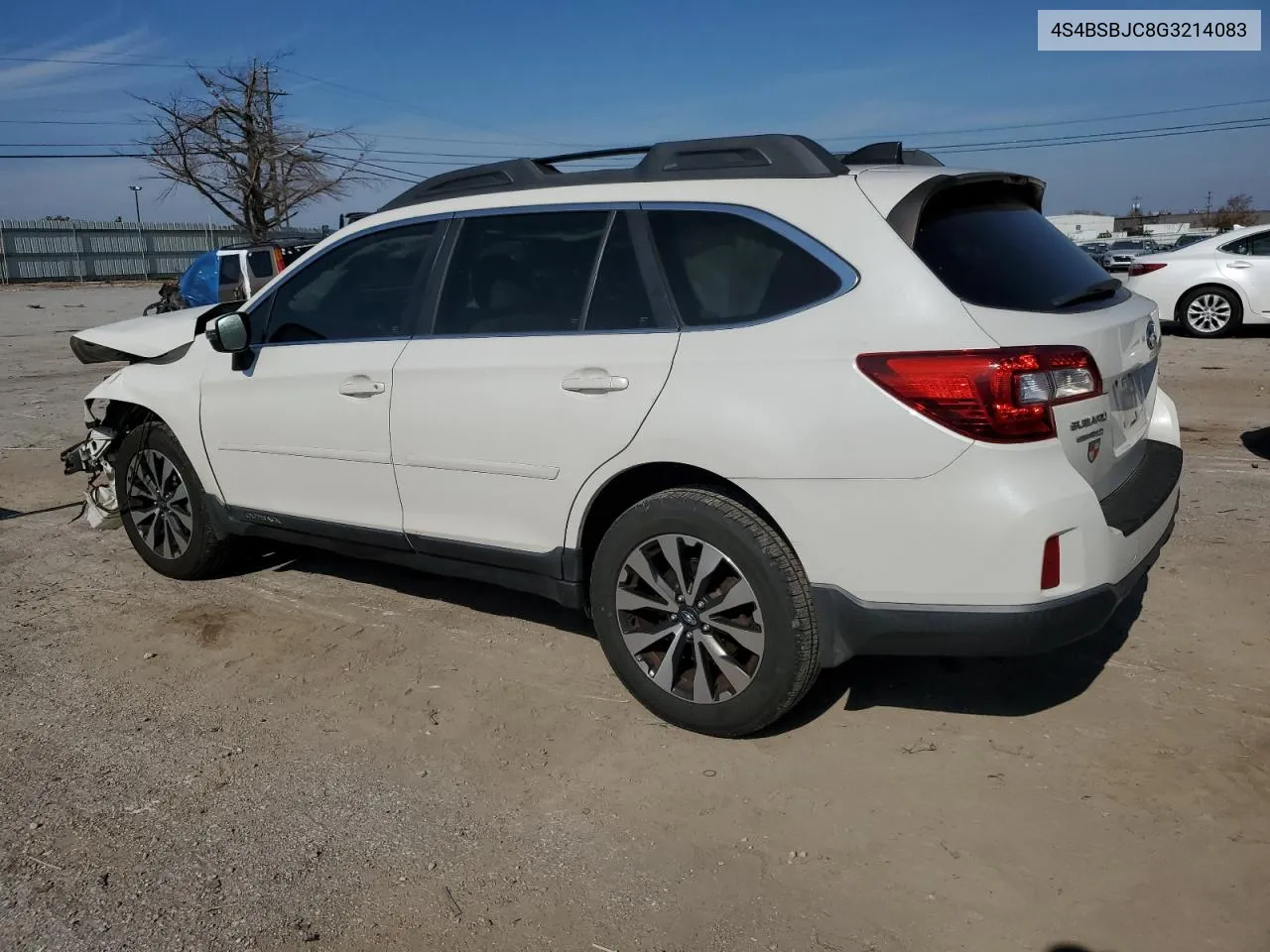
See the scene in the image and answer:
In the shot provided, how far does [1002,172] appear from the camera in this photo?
142 inches

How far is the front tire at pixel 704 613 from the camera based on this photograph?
10.7ft

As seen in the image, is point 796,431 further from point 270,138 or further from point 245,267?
point 270,138

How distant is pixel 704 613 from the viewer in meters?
3.44

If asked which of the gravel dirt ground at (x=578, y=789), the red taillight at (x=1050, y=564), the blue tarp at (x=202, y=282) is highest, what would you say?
the blue tarp at (x=202, y=282)

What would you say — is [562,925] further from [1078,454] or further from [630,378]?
[1078,454]

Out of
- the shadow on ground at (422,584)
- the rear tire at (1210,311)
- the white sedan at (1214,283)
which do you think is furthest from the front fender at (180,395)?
the rear tire at (1210,311)

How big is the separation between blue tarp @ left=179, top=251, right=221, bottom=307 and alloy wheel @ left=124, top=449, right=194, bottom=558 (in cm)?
1669

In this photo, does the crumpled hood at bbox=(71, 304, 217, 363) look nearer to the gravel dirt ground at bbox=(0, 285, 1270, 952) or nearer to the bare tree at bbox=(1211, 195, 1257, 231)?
the gravel dirt ground at bbox=(0, 285, 1270, 952)

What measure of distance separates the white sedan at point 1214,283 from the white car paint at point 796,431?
11.9 metres

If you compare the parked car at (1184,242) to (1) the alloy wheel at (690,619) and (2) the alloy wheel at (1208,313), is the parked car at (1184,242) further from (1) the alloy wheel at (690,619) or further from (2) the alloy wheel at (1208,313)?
(1) the alloy wheel at (690,619)

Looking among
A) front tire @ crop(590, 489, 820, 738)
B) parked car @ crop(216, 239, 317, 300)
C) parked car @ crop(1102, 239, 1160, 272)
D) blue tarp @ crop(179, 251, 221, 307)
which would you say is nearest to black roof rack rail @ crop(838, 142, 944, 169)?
front tire @ crop(590, 489, 820, 738)

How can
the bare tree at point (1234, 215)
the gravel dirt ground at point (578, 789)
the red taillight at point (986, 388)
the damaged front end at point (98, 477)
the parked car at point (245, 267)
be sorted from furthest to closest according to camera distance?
the bare tree at point (1234, 215), the parked car at point (245, 267), the damaged front end at point (98, 477), the red taillight at point (986, 388), the gravel dirt ground at point (578, 789)

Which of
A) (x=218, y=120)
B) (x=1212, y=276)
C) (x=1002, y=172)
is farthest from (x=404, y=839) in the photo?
(x=218, y=120)

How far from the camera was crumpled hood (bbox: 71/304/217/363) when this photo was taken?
17.3ft
